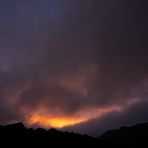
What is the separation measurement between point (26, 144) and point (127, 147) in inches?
1923

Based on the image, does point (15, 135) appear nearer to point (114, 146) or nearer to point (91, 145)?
point (91, 145)

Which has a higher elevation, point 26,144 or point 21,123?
point 21,123

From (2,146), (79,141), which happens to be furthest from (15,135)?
(79,141)

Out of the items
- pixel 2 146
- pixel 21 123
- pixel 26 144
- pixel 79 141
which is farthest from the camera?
pixel 79 141

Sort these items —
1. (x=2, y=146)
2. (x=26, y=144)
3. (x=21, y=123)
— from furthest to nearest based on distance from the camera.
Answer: (x=21, y=123) < (x=26, y=144) < (x=2, y=146)

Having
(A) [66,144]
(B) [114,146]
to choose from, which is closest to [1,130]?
(A) [66,144]

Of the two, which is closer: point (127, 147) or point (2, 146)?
point (2, 146)

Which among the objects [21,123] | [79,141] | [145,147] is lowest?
[145,147]

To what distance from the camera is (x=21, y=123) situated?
124250mm

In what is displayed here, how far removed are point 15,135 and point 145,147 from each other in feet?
185

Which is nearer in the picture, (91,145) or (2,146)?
(2,146)

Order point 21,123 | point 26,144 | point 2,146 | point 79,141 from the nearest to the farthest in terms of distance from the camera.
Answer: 1. point 2,146
2. point 26,144
3. point 21,123
4. point 79,141

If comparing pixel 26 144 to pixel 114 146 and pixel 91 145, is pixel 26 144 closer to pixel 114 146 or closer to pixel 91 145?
pixel 91 145

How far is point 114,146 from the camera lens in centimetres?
13875
